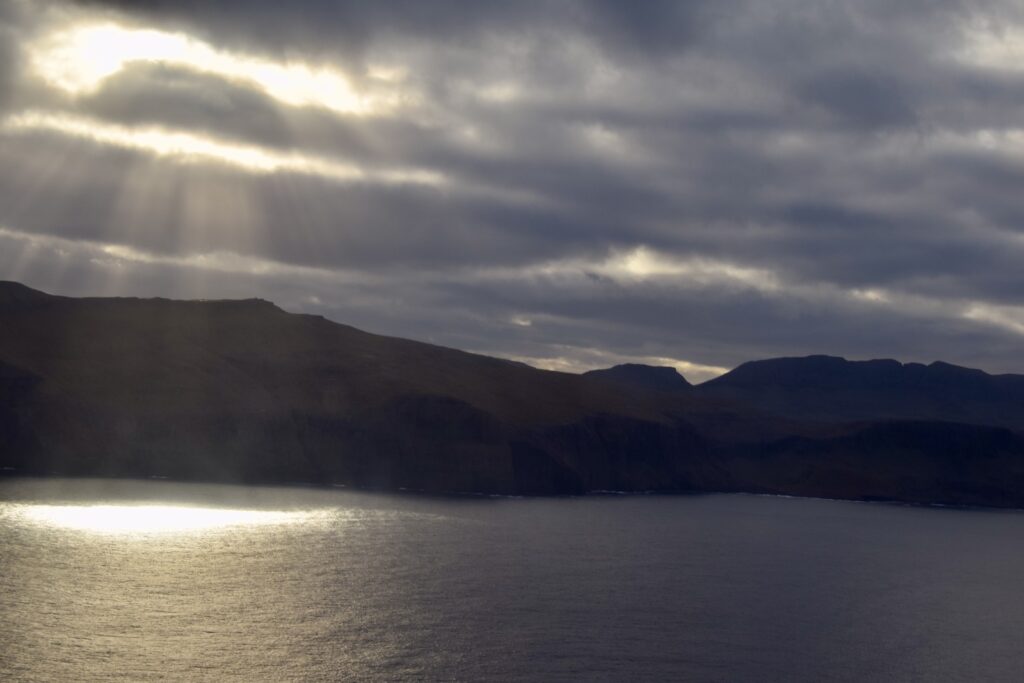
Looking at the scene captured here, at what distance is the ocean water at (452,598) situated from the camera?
6278 centimetres

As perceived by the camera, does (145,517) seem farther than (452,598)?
Yes

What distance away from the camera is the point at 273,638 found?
6581cm

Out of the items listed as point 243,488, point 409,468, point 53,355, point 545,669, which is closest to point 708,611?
point 545,669

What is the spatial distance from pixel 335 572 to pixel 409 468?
324 ft

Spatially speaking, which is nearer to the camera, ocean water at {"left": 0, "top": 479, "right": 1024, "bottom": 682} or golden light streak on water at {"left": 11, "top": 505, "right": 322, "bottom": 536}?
ocean water at {"left": 0, "top": 479, "right": 1024, "bottom": 682}

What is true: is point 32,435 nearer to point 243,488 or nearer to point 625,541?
point 243,488

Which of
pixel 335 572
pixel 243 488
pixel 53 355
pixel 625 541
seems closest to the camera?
pixel 335 572

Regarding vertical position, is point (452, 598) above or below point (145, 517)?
below

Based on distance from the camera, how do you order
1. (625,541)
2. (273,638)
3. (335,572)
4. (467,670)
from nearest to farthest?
(467,670) < (273,638) < (335,572) < (625,541)

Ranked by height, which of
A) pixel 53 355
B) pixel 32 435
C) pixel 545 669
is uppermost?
pixel 53 355

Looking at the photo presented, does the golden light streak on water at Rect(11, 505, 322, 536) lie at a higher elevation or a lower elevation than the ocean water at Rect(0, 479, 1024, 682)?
higher

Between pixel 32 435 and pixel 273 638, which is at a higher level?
pixel 32 435

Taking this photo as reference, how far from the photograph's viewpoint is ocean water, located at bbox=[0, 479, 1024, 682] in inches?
2472

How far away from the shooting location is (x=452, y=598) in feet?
267
